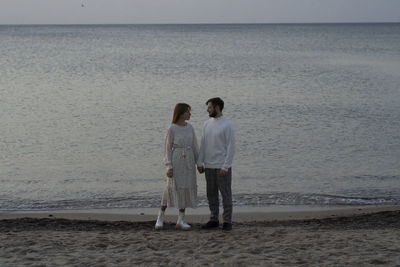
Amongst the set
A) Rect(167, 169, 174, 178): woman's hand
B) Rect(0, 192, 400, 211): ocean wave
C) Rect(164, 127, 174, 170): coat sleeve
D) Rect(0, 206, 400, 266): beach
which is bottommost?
Rect(0, 206, 400, 266): beach

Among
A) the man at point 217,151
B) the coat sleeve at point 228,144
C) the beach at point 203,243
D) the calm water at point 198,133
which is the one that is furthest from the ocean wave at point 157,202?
the coat sleeve at point 228,144

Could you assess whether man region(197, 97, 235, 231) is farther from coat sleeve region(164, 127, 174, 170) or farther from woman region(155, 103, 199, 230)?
coat sleeve region(164, 127, 174, 170)

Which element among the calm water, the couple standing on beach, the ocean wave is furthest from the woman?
the calm water

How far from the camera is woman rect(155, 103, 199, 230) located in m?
7.66

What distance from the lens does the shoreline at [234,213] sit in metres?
9.86

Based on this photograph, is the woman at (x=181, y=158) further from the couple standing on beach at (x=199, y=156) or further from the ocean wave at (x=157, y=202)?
the ocean wave at (x=157, y=202)

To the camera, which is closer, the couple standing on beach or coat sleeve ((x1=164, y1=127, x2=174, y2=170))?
the couple standing on beach

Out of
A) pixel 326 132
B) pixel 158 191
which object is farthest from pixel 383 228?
pixel 326 132

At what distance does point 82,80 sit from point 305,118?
58.3 ft

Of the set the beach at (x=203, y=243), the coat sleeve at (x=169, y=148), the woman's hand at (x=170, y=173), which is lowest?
the beach at (x=203, y=243)

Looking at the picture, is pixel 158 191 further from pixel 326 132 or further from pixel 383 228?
pixel 326 132

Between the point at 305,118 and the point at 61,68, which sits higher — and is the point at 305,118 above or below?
below

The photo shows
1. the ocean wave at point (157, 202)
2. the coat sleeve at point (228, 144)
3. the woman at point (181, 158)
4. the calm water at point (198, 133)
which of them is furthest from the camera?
the calm water at point (198, 133)

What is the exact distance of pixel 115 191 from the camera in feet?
39.9
